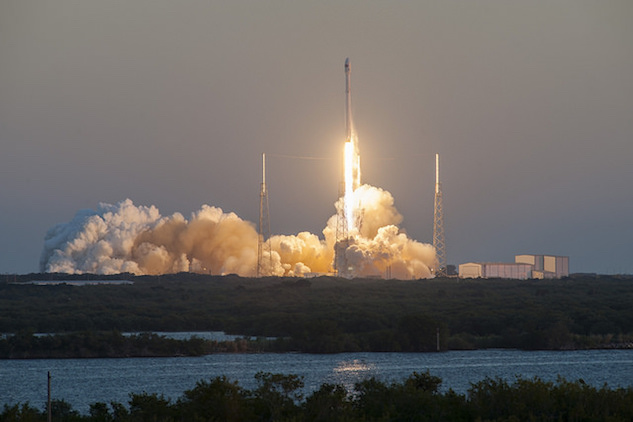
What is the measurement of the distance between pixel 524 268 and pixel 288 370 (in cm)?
6095

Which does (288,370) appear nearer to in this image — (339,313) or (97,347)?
(97,347)

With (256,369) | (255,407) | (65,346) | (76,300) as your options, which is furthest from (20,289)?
(255,407)

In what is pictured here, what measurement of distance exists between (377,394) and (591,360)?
2598 centimetres

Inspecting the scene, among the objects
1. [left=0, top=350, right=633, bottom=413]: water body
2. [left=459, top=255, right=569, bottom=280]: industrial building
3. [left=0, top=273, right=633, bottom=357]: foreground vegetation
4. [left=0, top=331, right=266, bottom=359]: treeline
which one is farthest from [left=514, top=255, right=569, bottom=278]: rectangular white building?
[left=0, top=331, right=266, bottom=359]: treeline

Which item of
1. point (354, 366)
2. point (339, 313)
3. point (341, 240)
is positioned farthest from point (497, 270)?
point (354, 366)

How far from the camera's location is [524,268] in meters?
Result: 108

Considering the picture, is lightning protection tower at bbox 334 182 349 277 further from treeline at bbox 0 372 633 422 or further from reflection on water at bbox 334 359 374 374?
treeline at bbox 0 372 633 422

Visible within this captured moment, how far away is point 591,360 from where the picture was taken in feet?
179

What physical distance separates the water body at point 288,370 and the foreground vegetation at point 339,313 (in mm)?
1476

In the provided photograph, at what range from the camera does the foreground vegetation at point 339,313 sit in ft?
193

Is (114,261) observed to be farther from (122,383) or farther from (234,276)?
(122,383)

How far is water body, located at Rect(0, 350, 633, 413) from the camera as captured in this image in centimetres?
4503

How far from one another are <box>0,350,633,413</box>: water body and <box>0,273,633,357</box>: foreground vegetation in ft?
4.84

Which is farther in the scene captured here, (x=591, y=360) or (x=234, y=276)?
(x=234, y=276)
